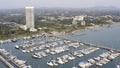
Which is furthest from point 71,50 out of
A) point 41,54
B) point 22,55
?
point 22,55

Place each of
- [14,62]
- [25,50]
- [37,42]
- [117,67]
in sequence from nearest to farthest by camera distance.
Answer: [117,67]
[14,62]
[25,50]
[37,42]

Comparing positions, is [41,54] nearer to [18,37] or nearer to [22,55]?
[22,55]

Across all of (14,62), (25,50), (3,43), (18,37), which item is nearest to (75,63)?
(14,62)

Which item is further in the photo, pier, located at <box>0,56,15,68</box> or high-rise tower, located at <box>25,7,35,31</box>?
high-rise tower, located at <box>25,7,35,31</box>

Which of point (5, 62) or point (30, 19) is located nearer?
point (5, 62)

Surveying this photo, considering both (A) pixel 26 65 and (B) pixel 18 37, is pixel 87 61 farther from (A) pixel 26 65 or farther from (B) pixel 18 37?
(B) pixel 18 37

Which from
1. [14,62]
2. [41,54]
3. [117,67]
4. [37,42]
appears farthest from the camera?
[37,42]

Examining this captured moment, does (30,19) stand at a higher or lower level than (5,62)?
higher

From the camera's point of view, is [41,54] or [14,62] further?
[41,54]

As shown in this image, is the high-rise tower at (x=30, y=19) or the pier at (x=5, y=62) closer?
the pier at (x=5, y=62)
